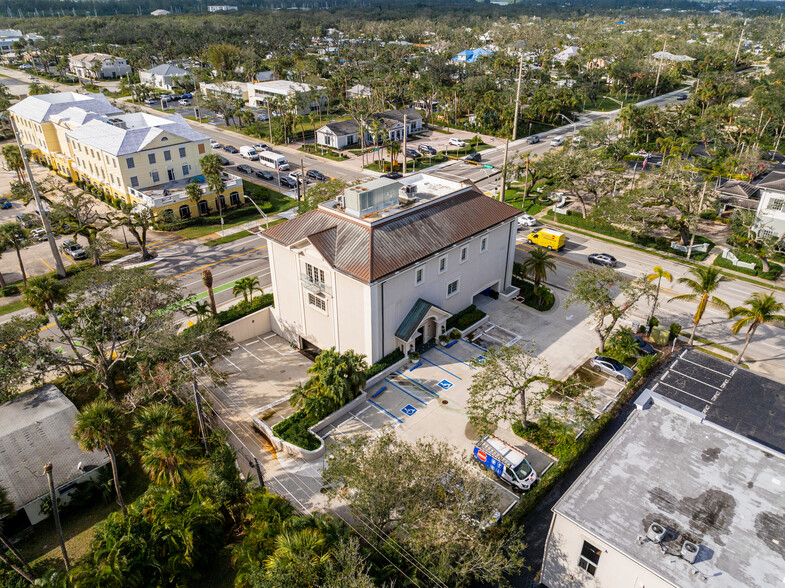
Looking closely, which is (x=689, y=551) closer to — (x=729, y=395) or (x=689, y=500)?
(x=689, y=500)

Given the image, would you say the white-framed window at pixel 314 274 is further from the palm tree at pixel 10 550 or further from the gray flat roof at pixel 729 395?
the gray flat roof at pixel 729 395

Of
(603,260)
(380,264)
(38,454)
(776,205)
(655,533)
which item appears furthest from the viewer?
(776,205)

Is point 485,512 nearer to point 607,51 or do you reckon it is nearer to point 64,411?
point 64,411

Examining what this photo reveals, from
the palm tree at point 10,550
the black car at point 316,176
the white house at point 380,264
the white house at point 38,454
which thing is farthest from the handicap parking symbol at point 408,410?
the black car at point 316,176

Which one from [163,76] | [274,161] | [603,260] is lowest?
[603,260]

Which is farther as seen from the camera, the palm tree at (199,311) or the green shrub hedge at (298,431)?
the palm tree at (199,311)

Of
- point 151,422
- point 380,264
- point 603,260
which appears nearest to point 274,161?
point 603,260

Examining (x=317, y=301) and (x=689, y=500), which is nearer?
(x=689, y=500)

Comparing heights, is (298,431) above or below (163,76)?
below
